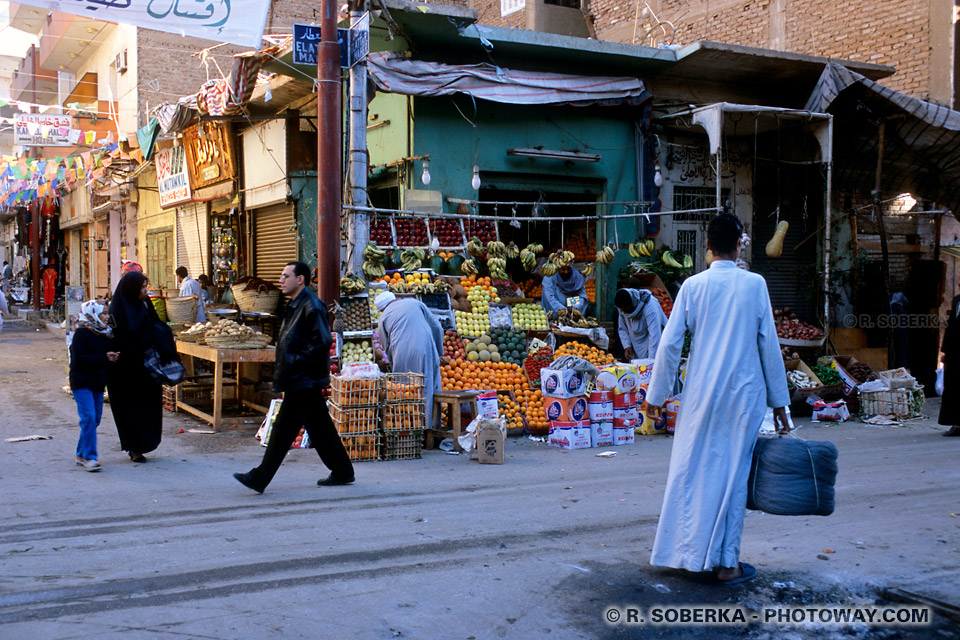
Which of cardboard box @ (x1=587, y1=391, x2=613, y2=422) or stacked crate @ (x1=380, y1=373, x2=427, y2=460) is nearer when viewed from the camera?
stacked crate @ (x1=380, y1=373, x2=427, y2=460)

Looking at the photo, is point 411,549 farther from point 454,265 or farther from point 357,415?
point 454,265

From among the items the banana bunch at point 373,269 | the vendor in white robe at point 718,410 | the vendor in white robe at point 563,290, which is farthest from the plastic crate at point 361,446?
the vendor in white robe at point 563,290

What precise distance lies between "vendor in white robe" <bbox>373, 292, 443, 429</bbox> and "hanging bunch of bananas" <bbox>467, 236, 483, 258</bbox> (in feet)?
8.68

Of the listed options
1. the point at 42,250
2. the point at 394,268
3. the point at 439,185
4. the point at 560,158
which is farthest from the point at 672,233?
the point at 42,250

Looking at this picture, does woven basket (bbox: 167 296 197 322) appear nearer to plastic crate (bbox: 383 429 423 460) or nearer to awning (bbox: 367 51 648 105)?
awning (bbox: 367 51 648 105)

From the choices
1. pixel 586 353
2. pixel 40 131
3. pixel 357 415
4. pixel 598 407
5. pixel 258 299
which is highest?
pixel 40 131

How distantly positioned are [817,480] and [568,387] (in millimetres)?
5118

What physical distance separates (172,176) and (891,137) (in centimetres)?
1482

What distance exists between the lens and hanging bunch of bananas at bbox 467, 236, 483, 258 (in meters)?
11.8

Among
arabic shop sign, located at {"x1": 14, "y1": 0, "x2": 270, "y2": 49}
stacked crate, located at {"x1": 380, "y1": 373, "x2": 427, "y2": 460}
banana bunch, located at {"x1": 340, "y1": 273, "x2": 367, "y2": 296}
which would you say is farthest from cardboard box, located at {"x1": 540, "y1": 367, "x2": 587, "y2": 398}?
arabic shop sign, located at {"x1": 14, "y1": 0, "x2": 270, "y2": 49}

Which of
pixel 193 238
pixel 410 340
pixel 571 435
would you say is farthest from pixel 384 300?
pixel 193 238

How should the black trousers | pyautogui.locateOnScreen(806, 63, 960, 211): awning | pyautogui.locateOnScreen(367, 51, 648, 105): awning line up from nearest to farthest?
the black trousers < pyautogui.locateOnScreen(367, 51, 648, 105): awning < pyautogui.locateOnScreen(806, 63, 960, 211): awning

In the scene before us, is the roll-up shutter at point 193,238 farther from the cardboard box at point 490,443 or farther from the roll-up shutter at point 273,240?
the cardboard box at point 490,443

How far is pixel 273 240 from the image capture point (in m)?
15.1
